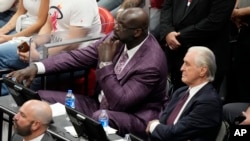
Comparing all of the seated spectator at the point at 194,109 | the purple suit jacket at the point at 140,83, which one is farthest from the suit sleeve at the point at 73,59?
the seated spectator at the point at 194,109

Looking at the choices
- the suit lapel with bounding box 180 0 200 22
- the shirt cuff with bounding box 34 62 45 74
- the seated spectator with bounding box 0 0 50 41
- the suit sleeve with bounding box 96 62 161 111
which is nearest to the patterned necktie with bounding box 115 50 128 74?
the suit sleeve with bounding box 96 62 161 111

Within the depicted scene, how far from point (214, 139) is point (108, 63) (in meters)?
0.97

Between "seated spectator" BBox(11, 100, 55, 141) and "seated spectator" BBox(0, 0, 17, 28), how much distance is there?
2.83 meters

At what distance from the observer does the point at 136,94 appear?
4.31 metres

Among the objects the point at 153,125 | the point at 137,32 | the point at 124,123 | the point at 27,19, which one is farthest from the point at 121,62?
the point at 27,19

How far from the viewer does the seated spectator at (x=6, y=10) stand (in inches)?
254

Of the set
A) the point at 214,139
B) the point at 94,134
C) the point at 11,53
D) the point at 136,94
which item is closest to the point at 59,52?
the point at 11,53

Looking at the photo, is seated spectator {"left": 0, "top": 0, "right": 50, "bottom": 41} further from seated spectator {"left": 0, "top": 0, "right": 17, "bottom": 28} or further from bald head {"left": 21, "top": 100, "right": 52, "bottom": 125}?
bald head {"left": 21, "top": 100, "right": 52, "bottom": 125}

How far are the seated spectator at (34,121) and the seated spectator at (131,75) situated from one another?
1.95 ft

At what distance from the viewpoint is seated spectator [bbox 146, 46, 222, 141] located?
A: 3.90 meters

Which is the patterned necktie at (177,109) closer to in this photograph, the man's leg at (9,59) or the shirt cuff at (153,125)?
the shirt cuff at (153,125)

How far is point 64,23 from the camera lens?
5301 millimetres

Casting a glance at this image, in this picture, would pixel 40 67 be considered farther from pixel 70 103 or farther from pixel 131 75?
pixel 131 75

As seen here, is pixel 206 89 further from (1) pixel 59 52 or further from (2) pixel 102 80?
(1) pixel 59 52
